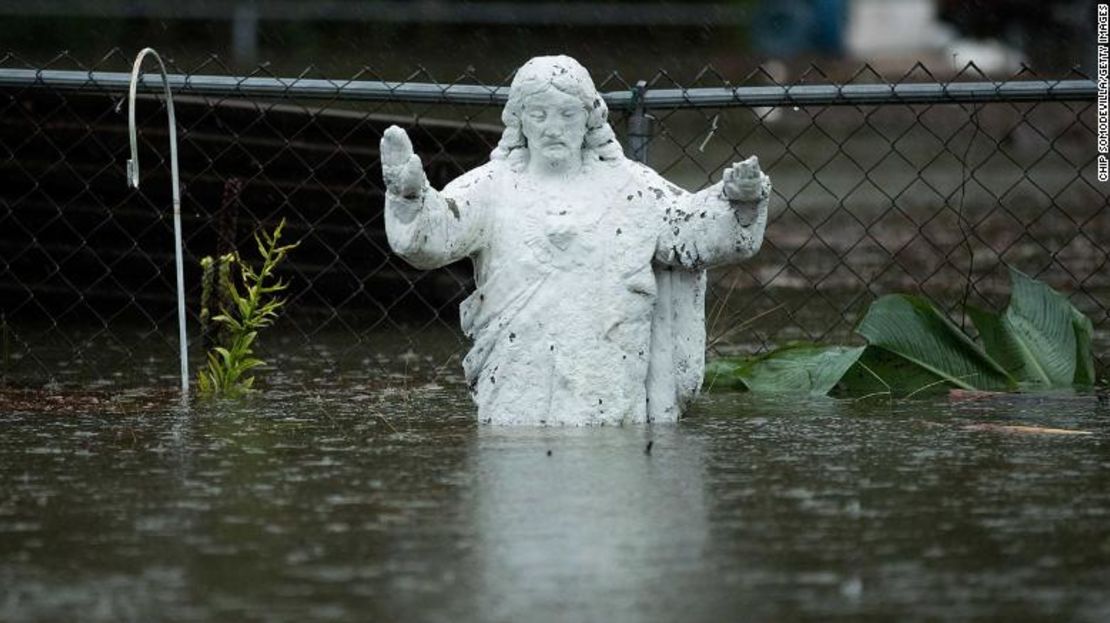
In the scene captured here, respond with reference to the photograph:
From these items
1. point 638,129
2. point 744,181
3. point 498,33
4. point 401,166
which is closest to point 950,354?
point 638,129

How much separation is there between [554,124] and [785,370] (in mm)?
1248

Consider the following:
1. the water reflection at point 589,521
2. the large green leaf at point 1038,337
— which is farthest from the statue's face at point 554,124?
the large green leaf at point 1038,337

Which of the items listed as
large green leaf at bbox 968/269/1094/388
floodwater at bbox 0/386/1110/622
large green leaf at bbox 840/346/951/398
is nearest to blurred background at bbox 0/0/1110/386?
large green leaf at bbox 968/269/1094/388

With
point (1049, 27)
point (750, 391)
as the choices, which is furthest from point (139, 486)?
point (1049, 27)

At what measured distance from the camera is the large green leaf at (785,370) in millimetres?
5449

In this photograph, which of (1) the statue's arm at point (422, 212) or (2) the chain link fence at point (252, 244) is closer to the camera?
(1) the statue's arm at point (422, 212)

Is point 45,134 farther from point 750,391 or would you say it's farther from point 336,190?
point 750,391

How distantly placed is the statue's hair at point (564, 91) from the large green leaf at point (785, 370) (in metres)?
1.02

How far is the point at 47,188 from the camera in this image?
7.07 metres

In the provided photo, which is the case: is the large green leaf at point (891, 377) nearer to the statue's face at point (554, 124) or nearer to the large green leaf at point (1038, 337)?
the large green leaf at point (1038, 337)

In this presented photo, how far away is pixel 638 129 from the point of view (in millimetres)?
5520

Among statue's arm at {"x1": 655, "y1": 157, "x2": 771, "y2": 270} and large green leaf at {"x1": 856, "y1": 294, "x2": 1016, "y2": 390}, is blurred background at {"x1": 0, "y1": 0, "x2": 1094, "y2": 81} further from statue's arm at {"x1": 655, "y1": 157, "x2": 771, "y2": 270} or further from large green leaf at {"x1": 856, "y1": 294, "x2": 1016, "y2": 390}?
statue's arm at {"x1": 655, "y1": 157, "x2": 771, "y2": 270}

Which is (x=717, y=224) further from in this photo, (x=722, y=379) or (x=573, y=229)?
(x=722, y=379)

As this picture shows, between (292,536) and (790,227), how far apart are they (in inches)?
290
